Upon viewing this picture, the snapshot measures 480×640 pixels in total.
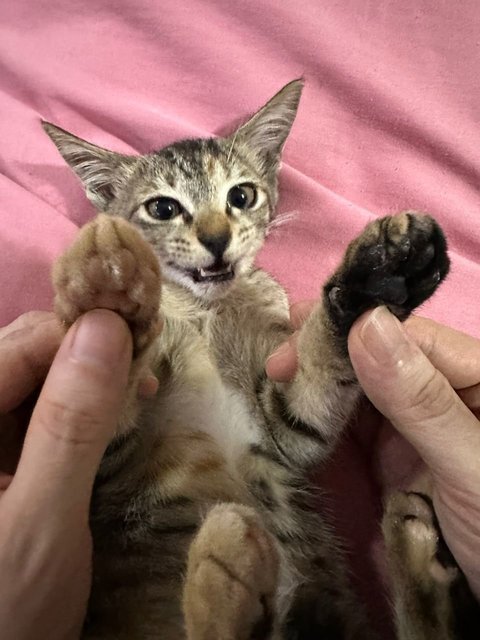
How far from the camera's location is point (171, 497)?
0.96 meters

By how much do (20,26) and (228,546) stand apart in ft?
4.26

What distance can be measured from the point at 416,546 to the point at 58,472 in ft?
1.74

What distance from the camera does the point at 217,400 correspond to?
1.05m

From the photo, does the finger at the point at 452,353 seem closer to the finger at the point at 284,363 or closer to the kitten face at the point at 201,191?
the finger at the point at 284,363

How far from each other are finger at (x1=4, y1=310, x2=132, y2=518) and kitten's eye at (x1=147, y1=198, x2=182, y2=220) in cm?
61

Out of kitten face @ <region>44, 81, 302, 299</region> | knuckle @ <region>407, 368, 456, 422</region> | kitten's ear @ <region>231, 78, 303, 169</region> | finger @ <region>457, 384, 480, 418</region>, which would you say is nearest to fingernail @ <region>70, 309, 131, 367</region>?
knuckle @ <region>407, 368, 456, 422</region>

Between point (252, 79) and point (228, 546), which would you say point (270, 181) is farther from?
point (228, 546)

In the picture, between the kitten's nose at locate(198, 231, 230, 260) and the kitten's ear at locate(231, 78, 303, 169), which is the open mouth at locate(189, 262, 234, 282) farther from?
the kitten's ear at locate(231, 78, 303, 169)

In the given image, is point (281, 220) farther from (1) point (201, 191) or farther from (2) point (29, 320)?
(2) point (29, 320)

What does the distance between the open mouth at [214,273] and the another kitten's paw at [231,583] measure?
494mm

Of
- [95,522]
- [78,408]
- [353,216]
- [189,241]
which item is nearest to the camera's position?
[78,408]

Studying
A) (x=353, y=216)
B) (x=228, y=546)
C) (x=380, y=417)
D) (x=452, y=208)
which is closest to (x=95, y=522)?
(x=228, y=546)

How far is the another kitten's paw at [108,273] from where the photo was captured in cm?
64

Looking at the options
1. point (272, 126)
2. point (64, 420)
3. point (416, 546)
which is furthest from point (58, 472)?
point (272, 126)
